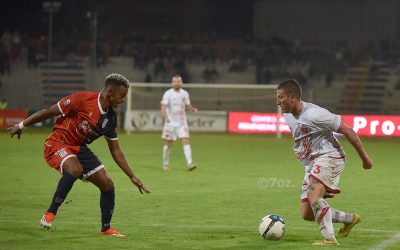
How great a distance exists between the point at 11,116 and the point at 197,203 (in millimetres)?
23760

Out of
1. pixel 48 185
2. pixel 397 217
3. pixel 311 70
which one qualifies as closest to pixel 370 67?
pixel 311 70

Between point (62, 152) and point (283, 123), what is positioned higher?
point (62, 152)

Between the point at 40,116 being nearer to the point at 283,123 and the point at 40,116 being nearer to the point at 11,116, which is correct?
the point at 283,123

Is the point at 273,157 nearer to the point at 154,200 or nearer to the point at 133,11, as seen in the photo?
the point at 154,200

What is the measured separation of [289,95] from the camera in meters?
9.29

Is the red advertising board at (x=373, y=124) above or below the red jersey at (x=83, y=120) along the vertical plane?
below

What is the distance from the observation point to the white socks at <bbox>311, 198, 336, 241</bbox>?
30.4ft

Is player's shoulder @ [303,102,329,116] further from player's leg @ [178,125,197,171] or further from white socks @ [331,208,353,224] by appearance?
player's leg @ [178,125,197,171]

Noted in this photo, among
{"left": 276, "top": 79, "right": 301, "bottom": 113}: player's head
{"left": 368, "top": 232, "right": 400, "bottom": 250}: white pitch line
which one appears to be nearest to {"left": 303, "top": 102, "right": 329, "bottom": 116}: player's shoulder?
{"left": 276, "top": 79, "right": 301, "bottom": 113}: player's head

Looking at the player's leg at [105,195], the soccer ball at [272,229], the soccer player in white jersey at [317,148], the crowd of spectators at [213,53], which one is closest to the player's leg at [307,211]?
the soccer player in white jersey at [317,148]

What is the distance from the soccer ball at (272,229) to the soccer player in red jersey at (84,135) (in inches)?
56.8

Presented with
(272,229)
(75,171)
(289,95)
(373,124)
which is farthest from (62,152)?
(373,124)

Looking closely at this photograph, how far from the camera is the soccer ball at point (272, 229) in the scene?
32.2 feet

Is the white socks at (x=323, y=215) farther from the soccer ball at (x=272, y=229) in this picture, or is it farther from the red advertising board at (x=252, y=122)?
the red advertising board at (x=252, y=122)
